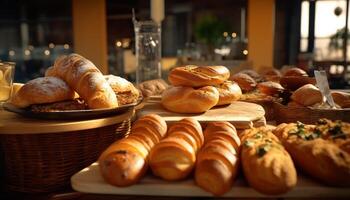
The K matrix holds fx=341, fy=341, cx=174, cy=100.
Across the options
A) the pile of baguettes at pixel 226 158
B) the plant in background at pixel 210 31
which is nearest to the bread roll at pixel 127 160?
the pile of baguettes at pixel 226 158

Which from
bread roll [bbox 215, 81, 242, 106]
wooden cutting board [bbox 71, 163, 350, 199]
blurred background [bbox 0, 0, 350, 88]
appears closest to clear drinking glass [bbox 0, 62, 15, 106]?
wooden cutting board [bbox 71, 163, 350, 199]

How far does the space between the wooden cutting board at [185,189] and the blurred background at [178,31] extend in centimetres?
476

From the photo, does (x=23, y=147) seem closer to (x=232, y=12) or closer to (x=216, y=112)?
(x=216, y=112)

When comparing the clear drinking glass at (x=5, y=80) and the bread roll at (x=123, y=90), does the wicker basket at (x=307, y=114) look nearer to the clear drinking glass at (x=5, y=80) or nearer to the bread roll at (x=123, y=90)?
the bread roll at (x=123, y=90)

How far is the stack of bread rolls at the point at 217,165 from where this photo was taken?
2.34 feet

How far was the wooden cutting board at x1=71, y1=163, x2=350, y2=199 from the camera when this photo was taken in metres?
0.73

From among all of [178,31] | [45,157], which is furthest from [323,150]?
[178,31]

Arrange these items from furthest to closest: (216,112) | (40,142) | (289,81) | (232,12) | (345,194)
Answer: (232,12) < (289,81) < (216,112) < (40,142) < (345,194)

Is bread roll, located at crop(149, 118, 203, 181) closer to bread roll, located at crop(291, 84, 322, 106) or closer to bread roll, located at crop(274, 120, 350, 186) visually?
bread roll, located at crop(274, 120, 350, 186)

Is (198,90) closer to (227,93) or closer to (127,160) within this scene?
(227,93)

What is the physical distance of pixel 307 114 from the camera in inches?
46.4

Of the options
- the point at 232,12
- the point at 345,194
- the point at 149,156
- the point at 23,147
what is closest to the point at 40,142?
the point at 23,147

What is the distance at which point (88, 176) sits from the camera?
0.80 m

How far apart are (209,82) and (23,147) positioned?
2.10 feet
